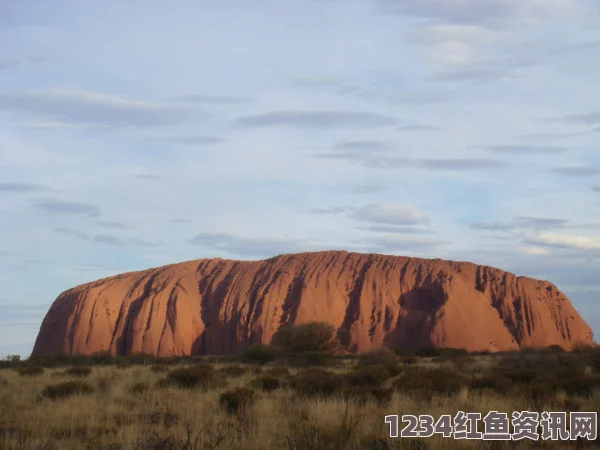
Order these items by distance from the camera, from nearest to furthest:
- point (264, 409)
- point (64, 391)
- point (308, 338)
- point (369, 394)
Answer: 1. point (264, 409)
2. point (369, 394)
3. point (64, 391)
4. point (308, 338)

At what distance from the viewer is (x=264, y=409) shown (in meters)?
11.7

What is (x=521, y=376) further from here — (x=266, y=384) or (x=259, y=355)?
(x=259, y=355)

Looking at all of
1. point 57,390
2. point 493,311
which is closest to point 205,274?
point 493,311

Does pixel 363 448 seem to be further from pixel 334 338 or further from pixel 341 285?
pixel 341 285

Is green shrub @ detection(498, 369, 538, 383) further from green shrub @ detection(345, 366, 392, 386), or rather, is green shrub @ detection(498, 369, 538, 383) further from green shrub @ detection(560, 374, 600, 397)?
green shrub @ detection(345, 366, 392, 386)

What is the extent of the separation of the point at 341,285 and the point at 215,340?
1323 centimetres

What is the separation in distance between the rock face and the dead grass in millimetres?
39705

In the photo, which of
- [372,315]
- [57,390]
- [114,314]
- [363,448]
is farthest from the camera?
[114,314]

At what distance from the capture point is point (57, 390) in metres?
15.3

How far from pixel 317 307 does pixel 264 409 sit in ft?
155

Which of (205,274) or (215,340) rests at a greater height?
(205,274)

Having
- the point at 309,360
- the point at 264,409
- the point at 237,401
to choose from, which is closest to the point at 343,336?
the point at 309,360

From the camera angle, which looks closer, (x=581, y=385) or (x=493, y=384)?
(x=581, y=385)

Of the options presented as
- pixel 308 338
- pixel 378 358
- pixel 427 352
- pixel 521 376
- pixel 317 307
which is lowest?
pixel 427 352
